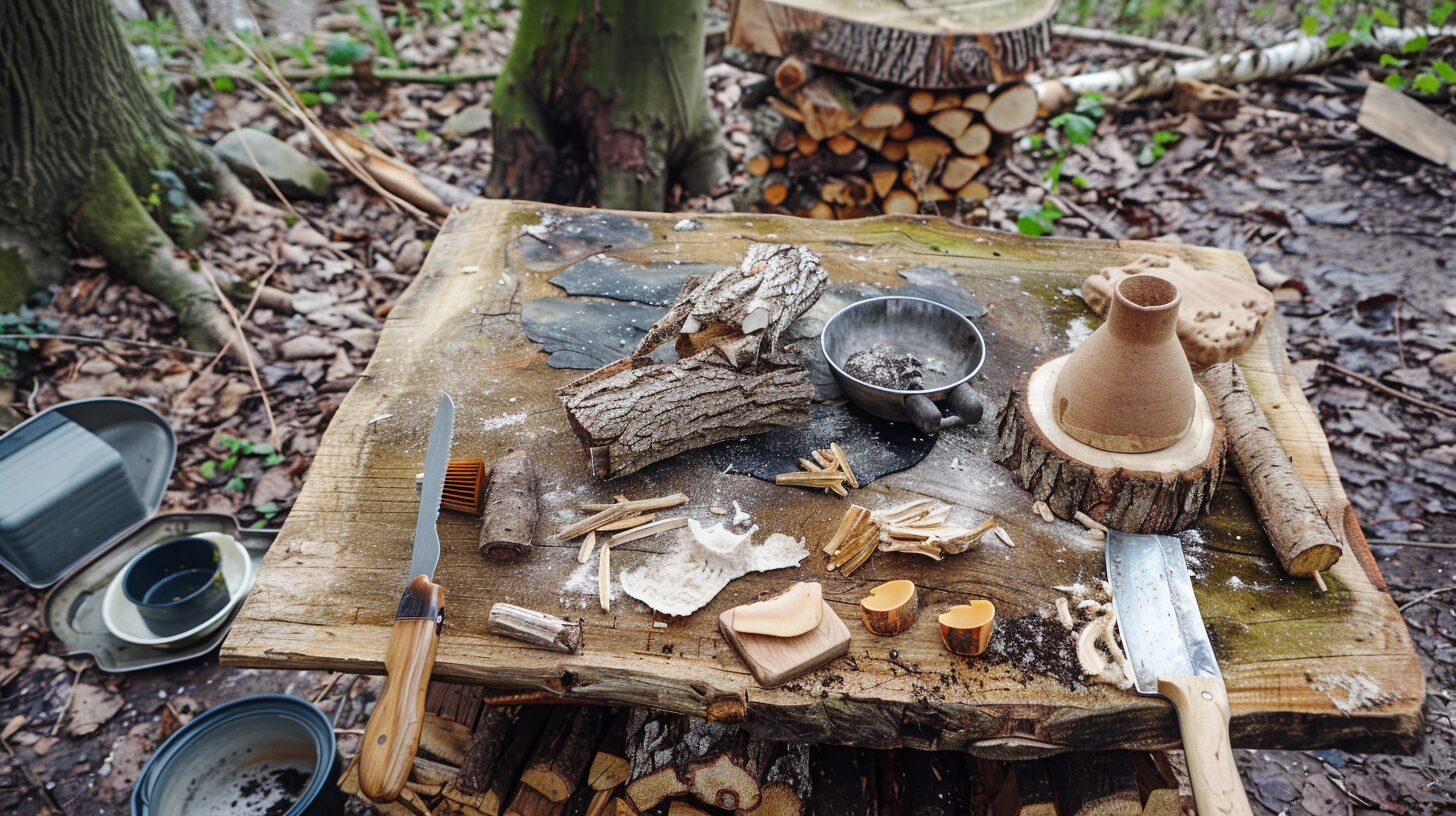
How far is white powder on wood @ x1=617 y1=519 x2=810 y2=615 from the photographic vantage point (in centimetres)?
188

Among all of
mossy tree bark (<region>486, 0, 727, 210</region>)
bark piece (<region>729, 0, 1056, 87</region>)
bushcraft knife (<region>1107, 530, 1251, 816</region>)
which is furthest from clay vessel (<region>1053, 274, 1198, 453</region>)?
mossy tree bark (<region>486, 0, 727, 210</region>)

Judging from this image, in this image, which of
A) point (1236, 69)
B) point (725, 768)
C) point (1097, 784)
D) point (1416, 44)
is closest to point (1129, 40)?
point (1236, 69)

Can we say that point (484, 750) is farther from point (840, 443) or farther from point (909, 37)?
point (909, 37)

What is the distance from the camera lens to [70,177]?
3977 mm

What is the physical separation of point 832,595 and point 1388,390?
326 centimetres

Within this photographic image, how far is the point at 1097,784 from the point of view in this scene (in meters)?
1.97

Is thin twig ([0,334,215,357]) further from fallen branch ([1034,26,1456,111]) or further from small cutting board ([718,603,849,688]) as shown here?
fallen branch ([1034,26,1456,111])

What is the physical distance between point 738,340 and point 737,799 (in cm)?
115

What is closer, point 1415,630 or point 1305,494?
point 1305,494

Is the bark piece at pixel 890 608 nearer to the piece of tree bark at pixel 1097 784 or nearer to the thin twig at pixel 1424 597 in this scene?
the piece of tree bark at pixel 1097 784

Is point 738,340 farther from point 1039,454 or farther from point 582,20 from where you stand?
point 582,20

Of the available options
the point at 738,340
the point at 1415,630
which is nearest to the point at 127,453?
the point at 738,340

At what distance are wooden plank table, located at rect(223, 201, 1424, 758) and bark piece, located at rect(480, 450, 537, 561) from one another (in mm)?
43

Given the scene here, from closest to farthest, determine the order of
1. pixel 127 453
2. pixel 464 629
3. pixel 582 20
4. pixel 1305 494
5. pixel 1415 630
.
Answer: pixel 464 629
pixel 1305 494
pixel 1415 630
pixel 127 453
pixel 582 20
